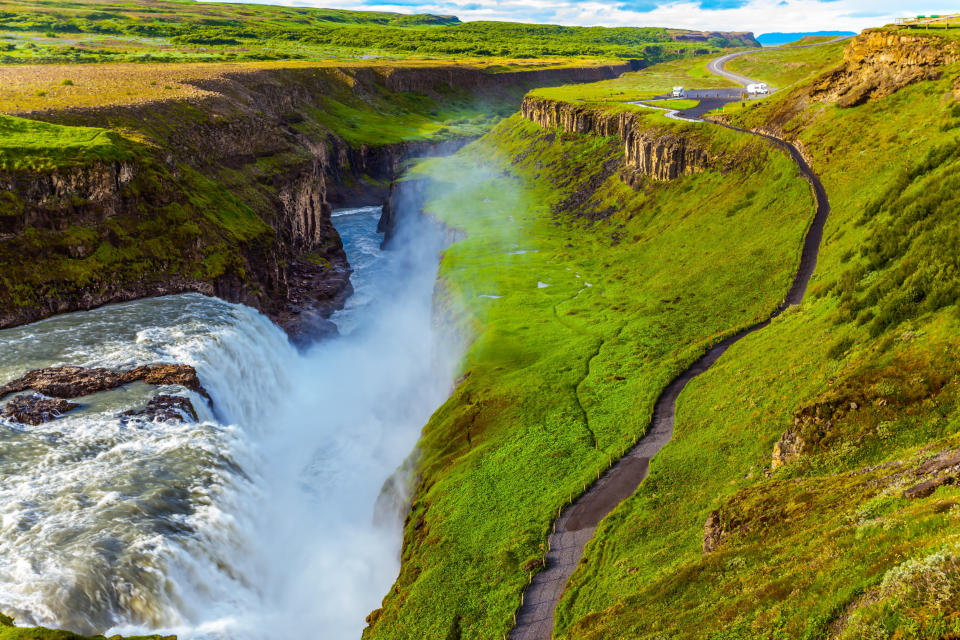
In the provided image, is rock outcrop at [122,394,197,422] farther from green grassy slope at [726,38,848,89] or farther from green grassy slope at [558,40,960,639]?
green grassy slope at [726,38,848,89]

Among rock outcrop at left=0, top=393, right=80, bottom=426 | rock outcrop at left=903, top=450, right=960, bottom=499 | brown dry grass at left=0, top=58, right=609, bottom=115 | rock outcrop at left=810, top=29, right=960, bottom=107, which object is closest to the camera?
rock outcrop at left=903, top=450, right=960, bottom=499

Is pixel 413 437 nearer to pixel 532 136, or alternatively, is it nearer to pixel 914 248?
pixel 914 248

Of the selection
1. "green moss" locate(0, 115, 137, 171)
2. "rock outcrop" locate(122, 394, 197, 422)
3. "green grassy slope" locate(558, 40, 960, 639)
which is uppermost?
"green moss" locate(0, 115, 137, 171)

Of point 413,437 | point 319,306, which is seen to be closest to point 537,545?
point 413,437

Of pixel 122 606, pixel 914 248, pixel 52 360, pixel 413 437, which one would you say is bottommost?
pixel 413 437

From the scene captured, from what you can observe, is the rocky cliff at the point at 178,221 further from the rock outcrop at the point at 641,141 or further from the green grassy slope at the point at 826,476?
the rock outcrop at the point at 641,141

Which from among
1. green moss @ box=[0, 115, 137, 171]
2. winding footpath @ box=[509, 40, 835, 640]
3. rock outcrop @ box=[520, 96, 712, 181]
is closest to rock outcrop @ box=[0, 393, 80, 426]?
green moss @ box=[0, 115, 137, 171]
